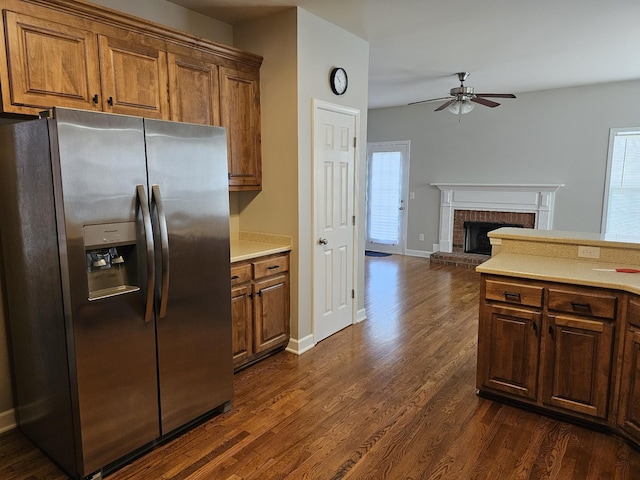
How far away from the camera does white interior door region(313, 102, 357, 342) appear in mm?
3619

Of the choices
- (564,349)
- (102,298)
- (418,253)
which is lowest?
(418,253)

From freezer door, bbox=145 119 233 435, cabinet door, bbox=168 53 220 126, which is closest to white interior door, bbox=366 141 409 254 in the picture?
cabinet door, bbox=168 53 220 126

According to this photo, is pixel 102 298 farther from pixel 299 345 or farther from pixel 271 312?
pixel 299 345

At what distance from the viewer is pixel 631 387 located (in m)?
2.29

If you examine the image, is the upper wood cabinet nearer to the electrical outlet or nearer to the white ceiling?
the white ceiling

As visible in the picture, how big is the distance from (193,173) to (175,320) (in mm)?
790

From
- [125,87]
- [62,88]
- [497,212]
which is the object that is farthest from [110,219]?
[497,212]

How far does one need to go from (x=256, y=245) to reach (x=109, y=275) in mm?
1528

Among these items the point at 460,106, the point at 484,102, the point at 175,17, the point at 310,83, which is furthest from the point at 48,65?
the point at 484,102

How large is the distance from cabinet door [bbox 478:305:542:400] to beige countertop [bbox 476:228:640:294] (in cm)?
26

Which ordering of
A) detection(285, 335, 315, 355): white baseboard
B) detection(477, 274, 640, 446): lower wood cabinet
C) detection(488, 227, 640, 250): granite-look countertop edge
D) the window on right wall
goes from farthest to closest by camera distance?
1. the window on right wall
2. detection(285, 335, 315, 355): white baseboard
3. detection(488, 227, 640, 250): granite-look countertop edge
4. detection(477, 274, 640, 446): lower wood cabinet

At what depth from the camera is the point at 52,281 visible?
6.40 ft

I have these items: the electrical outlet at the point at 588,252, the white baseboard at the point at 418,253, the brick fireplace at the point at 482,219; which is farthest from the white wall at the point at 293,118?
the white baseboard at the point at 418,253

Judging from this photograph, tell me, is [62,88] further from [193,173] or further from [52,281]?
[52,281]
